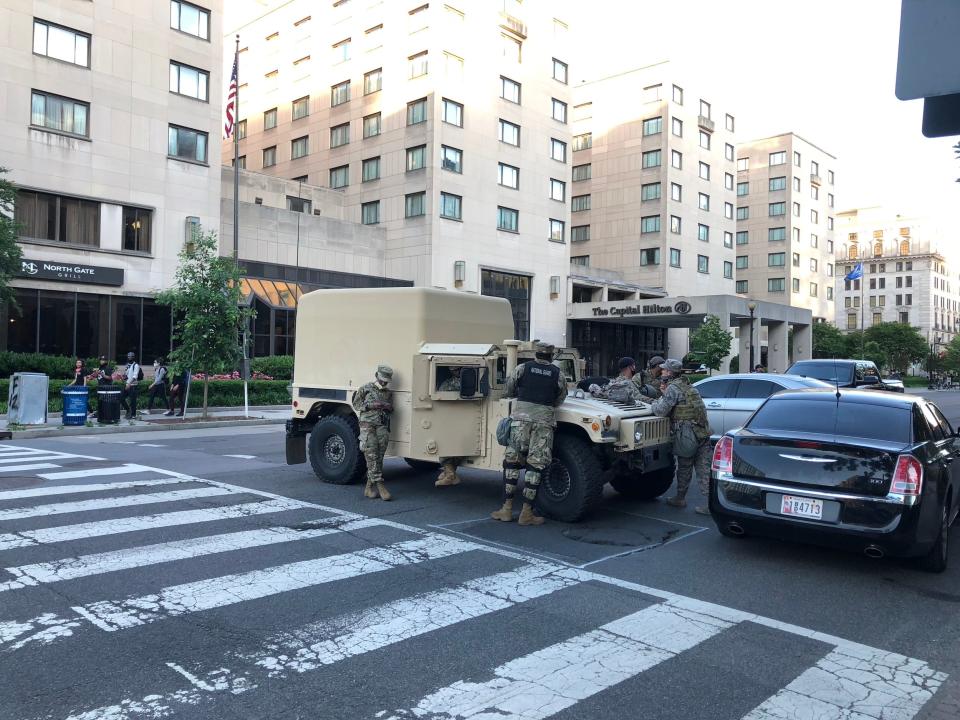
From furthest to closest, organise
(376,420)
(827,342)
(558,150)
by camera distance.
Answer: (827,342) < (558,150) < (376,420)

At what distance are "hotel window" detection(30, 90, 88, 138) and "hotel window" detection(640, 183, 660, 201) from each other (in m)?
40.8

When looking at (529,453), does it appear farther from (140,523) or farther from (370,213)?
(370,213)

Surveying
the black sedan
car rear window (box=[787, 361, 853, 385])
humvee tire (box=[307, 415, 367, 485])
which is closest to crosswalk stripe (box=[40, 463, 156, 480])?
humvee tire (box=[307, 415, 367, 485])

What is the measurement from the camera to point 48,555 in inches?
256

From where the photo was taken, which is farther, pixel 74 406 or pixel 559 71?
pixel 559 71

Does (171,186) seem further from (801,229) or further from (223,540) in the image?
(801,229)

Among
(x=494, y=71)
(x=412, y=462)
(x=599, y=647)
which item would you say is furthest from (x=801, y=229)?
(x=599, y=647)

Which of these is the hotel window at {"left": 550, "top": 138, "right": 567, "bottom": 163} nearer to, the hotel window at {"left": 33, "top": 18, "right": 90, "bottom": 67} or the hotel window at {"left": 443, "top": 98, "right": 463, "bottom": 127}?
the hotel window at {"left": 443, "top": 98, "right": 463, "bottom": 127}

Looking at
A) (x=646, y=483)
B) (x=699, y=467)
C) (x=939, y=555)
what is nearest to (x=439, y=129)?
(x=646, y=483)

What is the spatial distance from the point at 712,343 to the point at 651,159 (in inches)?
834

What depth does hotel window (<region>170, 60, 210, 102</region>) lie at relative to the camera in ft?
103

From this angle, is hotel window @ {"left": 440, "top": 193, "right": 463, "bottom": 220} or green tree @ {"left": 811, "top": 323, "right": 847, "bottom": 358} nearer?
hotel window @ {"left": 440, "top": 193, "right": 463, "bottom": 220}

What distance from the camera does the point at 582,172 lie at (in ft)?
208

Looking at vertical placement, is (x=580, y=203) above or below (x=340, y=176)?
above
